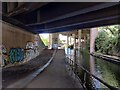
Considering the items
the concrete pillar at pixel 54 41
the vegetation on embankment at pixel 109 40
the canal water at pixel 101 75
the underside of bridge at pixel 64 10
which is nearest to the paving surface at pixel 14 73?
the underside of bridge at pixel 64 10

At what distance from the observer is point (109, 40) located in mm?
45969

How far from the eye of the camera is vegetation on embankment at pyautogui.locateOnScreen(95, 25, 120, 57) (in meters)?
40.7

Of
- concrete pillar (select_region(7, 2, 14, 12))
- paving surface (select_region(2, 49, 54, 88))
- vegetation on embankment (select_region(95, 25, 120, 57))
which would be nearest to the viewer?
paving surface (select_region(2, 49, 54, 88))

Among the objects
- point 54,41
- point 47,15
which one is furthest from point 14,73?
point 54,41

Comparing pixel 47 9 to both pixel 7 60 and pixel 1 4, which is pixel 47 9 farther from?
pixel 7 60

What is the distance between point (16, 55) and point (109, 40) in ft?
83.2

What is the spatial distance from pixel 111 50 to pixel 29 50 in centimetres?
1760

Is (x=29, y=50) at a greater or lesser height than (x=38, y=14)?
lesser

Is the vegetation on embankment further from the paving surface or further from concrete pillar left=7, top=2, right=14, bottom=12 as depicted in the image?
concrete pillar left=7, top=2, right=14, bottom=12

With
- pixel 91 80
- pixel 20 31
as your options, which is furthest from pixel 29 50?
pixel 91 80

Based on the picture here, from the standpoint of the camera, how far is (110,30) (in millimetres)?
49062

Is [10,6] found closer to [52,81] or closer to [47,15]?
[47,15]

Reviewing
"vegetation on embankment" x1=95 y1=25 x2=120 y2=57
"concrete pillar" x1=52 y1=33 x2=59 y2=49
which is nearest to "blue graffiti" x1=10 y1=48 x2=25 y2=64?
"vegetation on embankment" x1=95 y1=25 x2=120 y2=57

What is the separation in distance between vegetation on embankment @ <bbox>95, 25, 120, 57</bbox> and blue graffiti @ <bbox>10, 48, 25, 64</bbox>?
59.1 feet
